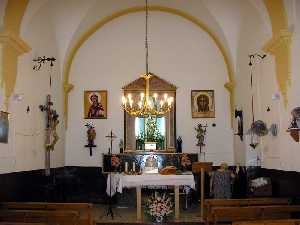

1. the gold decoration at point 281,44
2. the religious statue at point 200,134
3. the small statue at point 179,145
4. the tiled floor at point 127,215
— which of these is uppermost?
the gold decoration at point 281,44

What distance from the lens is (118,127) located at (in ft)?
40.7

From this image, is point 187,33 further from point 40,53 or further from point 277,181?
point 277,181

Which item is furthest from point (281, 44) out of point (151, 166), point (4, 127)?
point (4, 127)

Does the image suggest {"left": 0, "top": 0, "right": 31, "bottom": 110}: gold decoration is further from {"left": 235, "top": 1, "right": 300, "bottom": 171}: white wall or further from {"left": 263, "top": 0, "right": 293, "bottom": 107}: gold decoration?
{"left": 235, "top": 1, "right": 300, "bottom": 171}: white wall

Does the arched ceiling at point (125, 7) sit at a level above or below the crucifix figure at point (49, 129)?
above

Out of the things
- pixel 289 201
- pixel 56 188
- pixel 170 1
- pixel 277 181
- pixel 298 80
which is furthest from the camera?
pixel 170 1

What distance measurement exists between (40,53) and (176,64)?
420cm

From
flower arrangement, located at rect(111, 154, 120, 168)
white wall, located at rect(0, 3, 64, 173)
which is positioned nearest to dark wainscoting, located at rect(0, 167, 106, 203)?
white wall, located at rect(0, 3, 64, 173)

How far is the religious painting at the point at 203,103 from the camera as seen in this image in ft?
40.6

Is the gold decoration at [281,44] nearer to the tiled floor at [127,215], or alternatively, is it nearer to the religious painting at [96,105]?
the tiled floor at [127,215]

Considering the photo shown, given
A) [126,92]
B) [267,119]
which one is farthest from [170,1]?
[267,119]

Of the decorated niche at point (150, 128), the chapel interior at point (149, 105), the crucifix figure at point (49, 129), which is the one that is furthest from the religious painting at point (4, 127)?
the decorated niche at point (150, 128)

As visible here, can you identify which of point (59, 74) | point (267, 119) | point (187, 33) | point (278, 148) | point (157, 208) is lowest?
point (157, 208)

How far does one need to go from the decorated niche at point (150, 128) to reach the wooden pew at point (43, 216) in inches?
243
